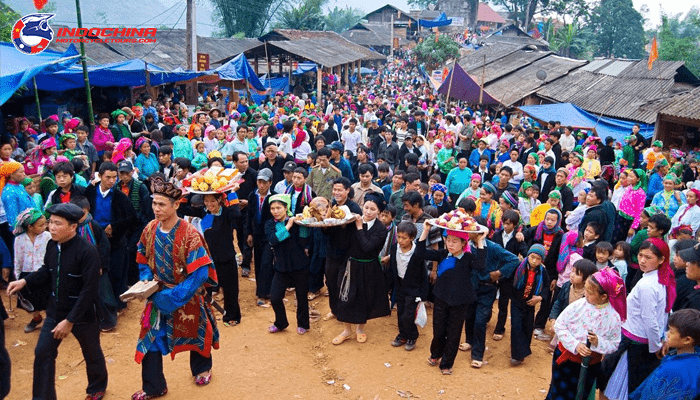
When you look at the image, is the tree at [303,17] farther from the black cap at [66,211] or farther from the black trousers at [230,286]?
the black cap at [66,211]

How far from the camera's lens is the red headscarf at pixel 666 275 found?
14.3ft

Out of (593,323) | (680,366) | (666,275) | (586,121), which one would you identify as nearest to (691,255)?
(666,275)

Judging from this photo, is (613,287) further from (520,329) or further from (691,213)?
(691,213)

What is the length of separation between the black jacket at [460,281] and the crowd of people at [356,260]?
1 centimetres

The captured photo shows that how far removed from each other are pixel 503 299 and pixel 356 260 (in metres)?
1.70

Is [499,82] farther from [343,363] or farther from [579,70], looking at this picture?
[343,363]

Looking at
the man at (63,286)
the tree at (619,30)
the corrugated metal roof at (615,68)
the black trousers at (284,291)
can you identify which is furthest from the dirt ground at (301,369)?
the tree at (619,30)

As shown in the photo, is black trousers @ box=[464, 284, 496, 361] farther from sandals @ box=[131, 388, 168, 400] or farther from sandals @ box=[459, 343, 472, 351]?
sandals @ box=[131, 388, 168, 400]

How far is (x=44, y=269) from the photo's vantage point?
406cm

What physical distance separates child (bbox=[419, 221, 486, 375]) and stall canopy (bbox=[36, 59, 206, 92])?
28.6 feet

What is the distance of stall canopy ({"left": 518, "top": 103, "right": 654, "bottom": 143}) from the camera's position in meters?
14.7

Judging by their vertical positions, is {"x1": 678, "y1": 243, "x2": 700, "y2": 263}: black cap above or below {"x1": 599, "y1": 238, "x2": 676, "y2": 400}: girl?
above

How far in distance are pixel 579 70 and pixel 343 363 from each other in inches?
802

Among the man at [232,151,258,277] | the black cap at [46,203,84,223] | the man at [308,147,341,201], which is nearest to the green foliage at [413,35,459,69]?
the man at [308,147,341,201]
